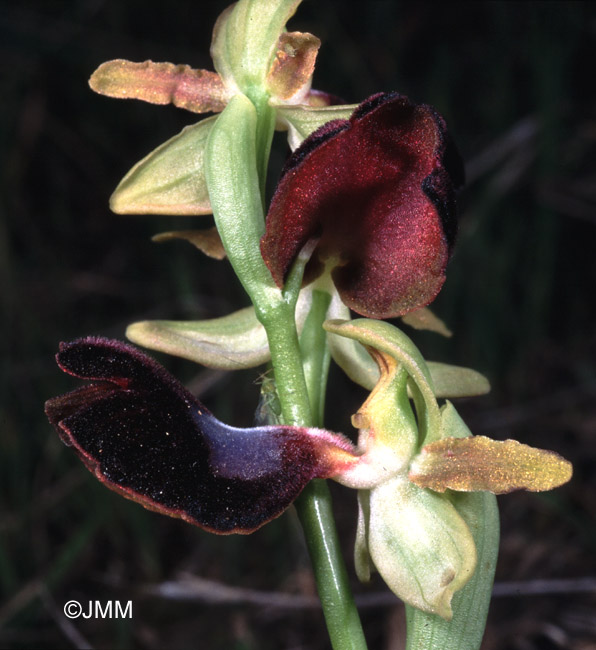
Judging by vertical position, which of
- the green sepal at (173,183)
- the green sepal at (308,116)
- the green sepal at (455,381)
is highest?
the green sepal at (308,116)

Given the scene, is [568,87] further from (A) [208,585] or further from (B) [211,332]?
(B) [211,332]

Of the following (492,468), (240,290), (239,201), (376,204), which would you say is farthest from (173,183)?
(240,290)

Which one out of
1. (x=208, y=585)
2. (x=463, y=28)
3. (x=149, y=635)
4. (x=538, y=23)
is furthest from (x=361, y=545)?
(x=463, y=28)

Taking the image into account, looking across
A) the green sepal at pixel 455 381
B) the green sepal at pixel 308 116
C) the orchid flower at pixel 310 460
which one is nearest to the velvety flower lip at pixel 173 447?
the orchid flower at pixel 310 460

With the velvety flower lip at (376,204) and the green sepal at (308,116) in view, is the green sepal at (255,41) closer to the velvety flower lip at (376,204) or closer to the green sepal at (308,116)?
the green sepal at (308,116)

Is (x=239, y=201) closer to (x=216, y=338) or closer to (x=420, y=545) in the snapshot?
(x=216, y=338)

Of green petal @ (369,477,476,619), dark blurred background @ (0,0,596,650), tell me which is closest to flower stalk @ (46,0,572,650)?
green petal @ (369,477,476,619)

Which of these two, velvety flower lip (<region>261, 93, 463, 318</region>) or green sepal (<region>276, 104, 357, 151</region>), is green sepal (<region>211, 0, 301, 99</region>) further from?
velvety flower lip (<region>261, 93, 463, 318</region>)
